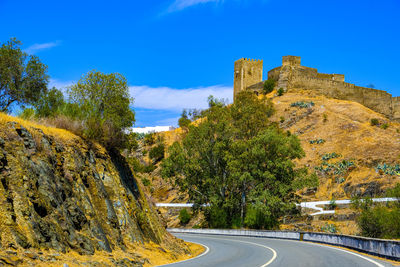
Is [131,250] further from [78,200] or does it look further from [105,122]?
[105,122]

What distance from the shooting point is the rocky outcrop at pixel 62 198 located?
473 inches

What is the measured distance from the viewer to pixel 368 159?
6028 cm

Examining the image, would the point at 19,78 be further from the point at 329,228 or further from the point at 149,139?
the point at 149,139

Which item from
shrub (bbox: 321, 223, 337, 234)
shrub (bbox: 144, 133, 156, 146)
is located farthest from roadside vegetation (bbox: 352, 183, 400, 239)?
shrub (bbox: 144, 133, 156, 146)

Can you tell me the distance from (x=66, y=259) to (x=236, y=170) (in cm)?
3376

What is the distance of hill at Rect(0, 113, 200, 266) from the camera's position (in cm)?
1169

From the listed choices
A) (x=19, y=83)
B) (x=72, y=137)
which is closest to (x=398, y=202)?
(x=72, y=137)

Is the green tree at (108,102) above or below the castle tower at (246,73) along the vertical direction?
below

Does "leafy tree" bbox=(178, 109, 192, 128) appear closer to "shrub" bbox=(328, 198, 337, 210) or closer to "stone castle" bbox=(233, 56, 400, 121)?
"stone castle" bbox=(233, 56, 400, 121)

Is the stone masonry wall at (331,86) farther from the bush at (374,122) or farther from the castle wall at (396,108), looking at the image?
the bush at (374,122)

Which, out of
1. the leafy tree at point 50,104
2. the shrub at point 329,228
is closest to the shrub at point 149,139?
the shrub at point 329,228

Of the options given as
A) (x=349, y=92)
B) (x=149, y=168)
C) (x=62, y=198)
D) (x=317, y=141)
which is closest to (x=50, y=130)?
(x=62, y=198)

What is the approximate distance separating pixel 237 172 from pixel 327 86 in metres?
54.2

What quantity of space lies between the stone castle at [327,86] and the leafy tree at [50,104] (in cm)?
7389
